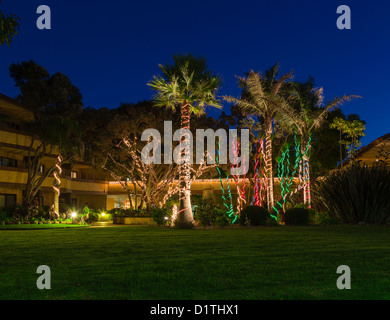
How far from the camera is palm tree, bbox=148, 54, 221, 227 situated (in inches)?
908

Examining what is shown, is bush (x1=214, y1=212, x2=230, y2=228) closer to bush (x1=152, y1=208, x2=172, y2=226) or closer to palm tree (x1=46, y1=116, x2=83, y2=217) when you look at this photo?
bush (x1=152, y1=208, x2=172, y2=226)

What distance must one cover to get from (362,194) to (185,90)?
10.7 m

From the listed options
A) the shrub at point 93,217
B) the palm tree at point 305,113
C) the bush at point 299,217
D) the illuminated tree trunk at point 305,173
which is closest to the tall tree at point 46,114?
the shrub at point 93,217

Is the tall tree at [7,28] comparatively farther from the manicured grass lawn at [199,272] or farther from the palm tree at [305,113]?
the palm tree at [305,113]

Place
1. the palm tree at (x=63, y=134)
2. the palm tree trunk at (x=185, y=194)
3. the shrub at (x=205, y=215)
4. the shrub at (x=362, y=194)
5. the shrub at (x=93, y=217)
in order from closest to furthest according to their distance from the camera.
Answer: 1. the shrub at (x=362, y=194)
2. the palm tree trunk at (x=185, y=194)
3. the shrub at (x=205, y=215)
4. the palm tree at (x=63, y=134)
5. the shrub at (x=93, y=217)

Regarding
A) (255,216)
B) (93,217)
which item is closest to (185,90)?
(255,216)

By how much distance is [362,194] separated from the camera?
22219mm

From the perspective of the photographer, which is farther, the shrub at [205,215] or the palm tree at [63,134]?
the palm tree at [63,134]

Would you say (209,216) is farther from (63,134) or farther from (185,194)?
(63,134)

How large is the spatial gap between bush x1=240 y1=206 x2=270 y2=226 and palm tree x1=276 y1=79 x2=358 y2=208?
4.63m

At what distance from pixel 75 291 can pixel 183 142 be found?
696 inches

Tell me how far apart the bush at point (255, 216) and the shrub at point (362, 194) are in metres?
4.12

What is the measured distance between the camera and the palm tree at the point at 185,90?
75.7 feet
